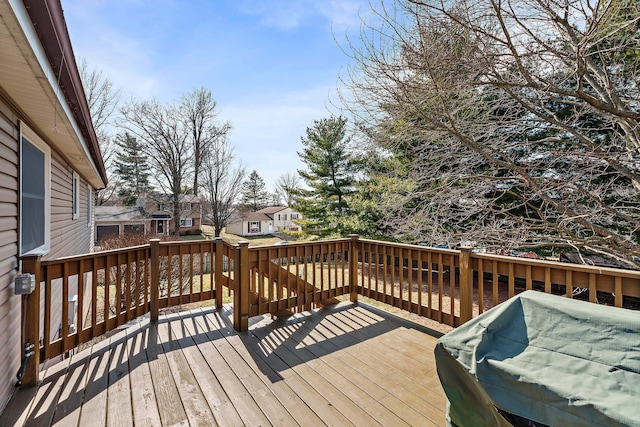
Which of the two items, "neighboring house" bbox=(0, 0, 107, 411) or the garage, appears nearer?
"neighboring house" bbox=(0, 0, 107, 411)

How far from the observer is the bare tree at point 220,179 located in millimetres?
19062

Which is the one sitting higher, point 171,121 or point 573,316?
point 171,121

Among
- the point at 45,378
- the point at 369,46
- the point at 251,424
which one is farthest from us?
the point at 369,46

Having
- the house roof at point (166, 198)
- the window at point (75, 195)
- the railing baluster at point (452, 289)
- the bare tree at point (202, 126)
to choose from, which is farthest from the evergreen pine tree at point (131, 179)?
the railing baluster at point (452, 289)

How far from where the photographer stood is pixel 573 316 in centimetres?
142

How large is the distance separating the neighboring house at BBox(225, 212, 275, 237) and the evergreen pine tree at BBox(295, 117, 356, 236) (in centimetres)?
2021

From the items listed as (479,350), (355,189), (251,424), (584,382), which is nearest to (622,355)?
(584,382)

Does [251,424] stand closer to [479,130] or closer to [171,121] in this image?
[479,130]

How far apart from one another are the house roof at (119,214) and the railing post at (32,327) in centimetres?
2340

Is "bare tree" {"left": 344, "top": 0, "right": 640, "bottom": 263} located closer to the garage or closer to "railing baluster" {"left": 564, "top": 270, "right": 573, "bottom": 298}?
"railing baluster" {"left": 564, "top": 270, "right": 573, "bottom": 298}

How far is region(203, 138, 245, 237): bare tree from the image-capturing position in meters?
19.1

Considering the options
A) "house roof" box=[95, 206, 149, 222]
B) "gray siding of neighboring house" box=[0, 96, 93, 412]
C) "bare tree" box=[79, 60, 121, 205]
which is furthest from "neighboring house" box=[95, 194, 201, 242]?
"gray siding of neighboring house" box=[0, 96, 93, 412]

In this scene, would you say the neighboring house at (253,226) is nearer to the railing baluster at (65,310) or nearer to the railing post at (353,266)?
the railing post at (353,266)

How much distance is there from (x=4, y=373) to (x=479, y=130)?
225 inches
